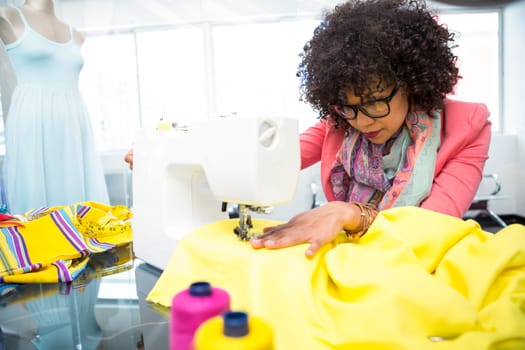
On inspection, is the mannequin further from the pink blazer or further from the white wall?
the white wall

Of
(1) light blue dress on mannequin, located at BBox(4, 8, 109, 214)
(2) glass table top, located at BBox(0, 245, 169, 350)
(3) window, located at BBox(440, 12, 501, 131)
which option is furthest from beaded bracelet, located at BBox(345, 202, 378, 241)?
(3) window, located at BBox(440, 12, 501, 131)

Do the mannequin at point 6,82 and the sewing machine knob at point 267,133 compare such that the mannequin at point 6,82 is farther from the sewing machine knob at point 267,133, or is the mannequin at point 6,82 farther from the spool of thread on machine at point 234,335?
the spool of thread on machine at point 234,335

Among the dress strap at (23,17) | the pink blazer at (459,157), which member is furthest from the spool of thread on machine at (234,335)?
the dress strap at (23,17)

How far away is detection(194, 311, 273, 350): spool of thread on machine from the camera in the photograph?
33 cm

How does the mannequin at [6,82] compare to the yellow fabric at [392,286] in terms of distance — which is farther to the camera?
the mannequin at [6,82]

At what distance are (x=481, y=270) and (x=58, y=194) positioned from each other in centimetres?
202

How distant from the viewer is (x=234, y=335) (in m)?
0.34

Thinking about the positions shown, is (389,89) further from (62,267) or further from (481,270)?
(62,267)

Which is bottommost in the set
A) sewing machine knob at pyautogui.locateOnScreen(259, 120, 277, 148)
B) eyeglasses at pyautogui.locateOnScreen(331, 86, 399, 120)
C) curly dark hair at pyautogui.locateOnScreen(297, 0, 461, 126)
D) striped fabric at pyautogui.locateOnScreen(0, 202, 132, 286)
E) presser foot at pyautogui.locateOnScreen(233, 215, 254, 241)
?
striped fabric at pyautogui.locateOnScreen(0, 202, 132, 286)

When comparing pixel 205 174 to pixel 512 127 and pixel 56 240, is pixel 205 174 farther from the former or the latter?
pixel 512 127

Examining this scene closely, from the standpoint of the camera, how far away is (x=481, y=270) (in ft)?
2.06

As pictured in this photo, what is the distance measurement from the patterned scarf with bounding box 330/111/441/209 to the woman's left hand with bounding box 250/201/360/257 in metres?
0.34

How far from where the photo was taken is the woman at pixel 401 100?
41.3 inches

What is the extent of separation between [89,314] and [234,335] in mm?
638
